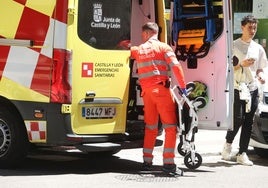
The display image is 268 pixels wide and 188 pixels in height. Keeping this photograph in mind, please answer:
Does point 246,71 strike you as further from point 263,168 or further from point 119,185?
point 119,185

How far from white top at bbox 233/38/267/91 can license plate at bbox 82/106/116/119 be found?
1.99 metres

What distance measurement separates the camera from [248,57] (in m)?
8.33

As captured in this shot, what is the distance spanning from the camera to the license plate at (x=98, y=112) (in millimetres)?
7092

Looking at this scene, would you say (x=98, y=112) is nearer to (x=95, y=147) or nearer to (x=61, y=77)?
(x=95, y=147)

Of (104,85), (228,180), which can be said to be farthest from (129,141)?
(228,180)

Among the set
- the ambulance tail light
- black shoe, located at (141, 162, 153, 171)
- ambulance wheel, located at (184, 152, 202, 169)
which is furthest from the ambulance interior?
the ambulance tail light

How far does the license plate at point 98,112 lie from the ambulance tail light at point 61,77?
305mm

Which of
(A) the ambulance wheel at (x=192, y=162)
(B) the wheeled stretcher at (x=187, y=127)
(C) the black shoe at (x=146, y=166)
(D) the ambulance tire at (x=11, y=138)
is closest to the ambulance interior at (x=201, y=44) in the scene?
(B) the wheeled stretcher at (x=187, y=127)

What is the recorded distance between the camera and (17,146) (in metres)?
7.16

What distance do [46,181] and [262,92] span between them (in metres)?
3.43

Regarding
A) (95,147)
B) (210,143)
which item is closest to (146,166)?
(95,147)

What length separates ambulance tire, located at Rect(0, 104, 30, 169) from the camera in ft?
23.4

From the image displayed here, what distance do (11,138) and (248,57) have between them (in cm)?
338

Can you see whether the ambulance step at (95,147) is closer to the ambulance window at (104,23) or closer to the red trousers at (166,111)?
the red trousers at (166,111)
